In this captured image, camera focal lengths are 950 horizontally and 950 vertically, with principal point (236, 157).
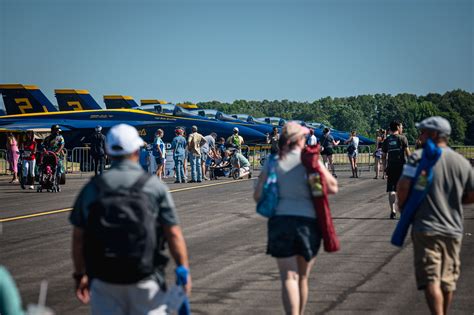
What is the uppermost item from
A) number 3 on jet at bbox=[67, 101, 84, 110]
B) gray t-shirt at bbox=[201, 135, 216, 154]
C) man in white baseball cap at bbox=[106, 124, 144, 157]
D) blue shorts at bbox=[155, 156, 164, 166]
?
number 3 on jet at bbox=[67, 101, 84, 110]

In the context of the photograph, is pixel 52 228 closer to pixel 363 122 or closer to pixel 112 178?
pixel 112 178

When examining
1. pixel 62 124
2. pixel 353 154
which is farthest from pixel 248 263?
pixel 62 124

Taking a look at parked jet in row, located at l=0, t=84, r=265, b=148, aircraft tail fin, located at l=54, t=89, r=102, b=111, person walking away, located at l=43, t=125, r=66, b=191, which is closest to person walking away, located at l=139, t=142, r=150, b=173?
person walking away, located at l=43, t=125, r=66, b=191

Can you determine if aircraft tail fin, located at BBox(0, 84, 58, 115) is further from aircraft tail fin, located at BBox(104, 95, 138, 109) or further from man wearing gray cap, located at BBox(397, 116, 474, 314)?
man wearing gray cap, located at BBox(397, 116, 474, 314)

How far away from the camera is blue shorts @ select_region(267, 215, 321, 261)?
7461mm

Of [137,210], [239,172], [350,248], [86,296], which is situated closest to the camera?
[137,210]

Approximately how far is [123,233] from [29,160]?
22638mm

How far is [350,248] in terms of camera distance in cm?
1334

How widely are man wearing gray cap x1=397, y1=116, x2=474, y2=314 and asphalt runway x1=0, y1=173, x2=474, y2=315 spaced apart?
1.31 m

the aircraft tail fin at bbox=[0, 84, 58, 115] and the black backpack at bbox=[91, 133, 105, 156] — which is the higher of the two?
the aircraft tail fin at bbox=[0, 84, 58, 115]

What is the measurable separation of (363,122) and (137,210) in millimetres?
177196

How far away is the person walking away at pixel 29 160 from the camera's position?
90.0ft

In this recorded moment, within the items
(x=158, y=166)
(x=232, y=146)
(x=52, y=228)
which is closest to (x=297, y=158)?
(x=52, y=228)

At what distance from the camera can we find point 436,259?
7.46 metres
